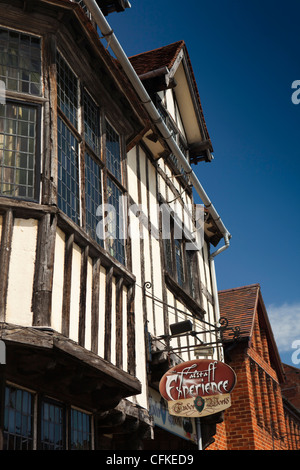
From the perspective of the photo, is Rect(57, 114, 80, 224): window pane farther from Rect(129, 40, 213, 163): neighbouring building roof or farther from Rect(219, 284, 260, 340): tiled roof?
Rect(219, 284, 260, 340): tiled roof

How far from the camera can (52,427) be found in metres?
6.61

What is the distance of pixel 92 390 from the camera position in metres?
7.00

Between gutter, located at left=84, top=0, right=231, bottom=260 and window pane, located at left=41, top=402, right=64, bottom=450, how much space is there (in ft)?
18.0

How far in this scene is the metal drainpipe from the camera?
8.81 metres

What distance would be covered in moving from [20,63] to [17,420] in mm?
4136

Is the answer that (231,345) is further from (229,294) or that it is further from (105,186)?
(105,186)

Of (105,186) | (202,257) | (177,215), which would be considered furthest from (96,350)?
(202,257)

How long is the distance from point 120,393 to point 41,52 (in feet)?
14.2

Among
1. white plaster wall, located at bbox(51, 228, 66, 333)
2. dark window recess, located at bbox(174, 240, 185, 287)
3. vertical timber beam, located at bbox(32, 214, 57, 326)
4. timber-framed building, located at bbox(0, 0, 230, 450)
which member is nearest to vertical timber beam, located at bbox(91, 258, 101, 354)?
timber-framed building, located at bbox(0, 0, 230, 450)

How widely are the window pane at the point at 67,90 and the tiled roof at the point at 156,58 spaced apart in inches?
194

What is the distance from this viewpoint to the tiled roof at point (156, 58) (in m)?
13.1

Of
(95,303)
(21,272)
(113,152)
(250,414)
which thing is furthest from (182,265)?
(21,272)
